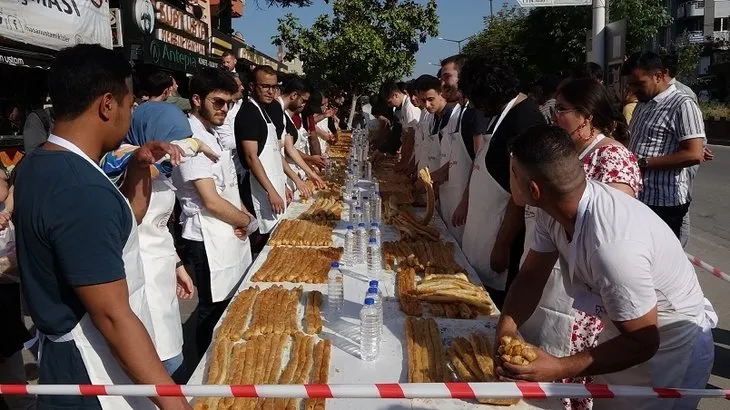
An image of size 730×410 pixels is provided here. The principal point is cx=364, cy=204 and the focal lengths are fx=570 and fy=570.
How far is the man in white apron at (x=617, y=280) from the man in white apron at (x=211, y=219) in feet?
6.68

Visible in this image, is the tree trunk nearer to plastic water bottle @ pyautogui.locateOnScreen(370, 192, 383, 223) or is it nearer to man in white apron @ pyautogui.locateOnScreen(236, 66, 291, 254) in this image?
man in white apron @ pyautogui.locateOnScreen(236, 66, 291, 254)

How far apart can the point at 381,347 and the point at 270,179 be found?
3.01 meters

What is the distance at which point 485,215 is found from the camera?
3.79 meters

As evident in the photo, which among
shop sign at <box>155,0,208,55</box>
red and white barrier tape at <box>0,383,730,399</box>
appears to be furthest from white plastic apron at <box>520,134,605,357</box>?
shop sign at <box>155,0,208,55</box>

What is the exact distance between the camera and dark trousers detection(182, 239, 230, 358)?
12.0 ft

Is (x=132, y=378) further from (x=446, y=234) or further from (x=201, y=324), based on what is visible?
(x=446, y=234)

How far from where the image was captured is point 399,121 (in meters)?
11.3

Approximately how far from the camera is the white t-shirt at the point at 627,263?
5.96 feet

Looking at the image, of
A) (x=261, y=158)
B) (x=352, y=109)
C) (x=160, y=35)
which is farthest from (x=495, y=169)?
(x=352, y=109)

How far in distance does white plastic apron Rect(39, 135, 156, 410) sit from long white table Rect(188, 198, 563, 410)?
45cm

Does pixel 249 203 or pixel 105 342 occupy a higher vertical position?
pixel 249 203

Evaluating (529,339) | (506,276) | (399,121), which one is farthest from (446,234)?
(399,121)

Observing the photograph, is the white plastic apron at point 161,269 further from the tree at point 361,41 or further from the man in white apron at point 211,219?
the tree at point 361,41

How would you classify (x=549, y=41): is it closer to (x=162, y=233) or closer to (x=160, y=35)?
(x=160, y=35)
